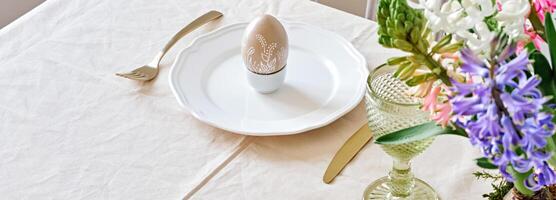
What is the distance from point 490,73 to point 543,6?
0.36 feet

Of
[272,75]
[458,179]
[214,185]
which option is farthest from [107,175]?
[458,179]

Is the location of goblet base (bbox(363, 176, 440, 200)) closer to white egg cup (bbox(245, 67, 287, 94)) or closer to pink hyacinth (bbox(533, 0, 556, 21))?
white egg cup (bbox(245, 67, 287, 94))

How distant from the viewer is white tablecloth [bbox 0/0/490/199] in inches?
32.0

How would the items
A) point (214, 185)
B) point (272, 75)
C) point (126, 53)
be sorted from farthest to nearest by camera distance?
point (126, 53) < point (272, 75) < point (214, 185)

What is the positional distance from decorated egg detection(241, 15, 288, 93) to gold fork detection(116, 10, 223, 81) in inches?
5.7

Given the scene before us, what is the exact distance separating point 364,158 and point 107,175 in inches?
12.3

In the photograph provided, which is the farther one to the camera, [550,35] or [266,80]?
[266,80]

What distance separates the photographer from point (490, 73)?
0.44 meters

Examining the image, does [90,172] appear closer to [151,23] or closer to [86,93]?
[86,93]

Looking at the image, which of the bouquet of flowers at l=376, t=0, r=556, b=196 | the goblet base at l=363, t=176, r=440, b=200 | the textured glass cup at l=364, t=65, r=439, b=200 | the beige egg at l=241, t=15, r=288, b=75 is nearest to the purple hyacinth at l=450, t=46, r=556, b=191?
the bouquet of flowers at l=376, t=0, r=556, b=196

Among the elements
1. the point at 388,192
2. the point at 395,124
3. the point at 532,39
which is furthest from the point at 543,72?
the point at 388,192

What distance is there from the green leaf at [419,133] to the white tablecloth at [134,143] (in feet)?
0.75

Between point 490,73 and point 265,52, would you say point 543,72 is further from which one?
point 265,52

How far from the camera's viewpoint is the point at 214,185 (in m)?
0.81
